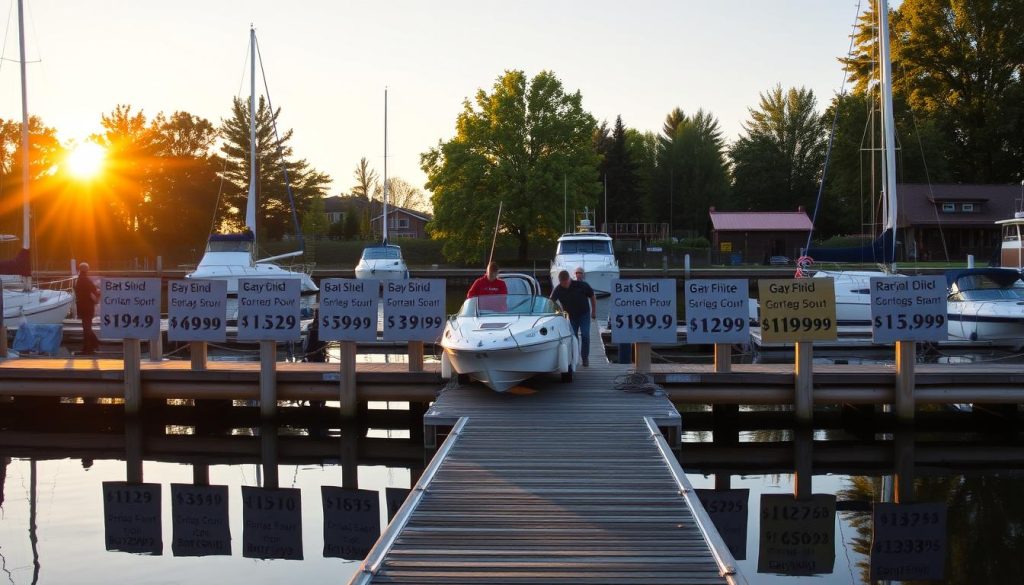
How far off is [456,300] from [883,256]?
2134 cm

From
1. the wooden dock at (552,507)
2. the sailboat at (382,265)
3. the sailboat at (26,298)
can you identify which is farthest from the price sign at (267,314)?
the sailboat at (382,265)

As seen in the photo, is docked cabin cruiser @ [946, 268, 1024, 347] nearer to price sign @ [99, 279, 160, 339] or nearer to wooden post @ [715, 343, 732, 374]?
wooden post @ [715, 343, 732, 374]

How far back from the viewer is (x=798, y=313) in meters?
14.6

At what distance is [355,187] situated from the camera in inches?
4656

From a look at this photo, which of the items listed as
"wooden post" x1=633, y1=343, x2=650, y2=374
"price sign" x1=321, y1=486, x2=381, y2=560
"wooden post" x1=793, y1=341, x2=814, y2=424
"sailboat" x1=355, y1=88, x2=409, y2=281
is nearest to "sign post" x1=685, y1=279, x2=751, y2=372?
"wooden post" x1=633, y1=343, x2=650, y2=374

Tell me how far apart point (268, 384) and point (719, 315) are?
23.5 ft

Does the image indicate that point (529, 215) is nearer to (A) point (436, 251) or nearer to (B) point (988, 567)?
(A) point (436, 251)

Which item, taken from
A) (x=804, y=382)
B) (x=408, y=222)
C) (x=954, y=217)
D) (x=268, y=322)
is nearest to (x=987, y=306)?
(x=804, y=382)

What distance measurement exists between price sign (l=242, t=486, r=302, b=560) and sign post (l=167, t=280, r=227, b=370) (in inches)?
136

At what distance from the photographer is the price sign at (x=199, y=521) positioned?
35.0 ft

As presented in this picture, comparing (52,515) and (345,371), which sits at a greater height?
(345,371)

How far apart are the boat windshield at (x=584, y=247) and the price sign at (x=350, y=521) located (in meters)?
25.1

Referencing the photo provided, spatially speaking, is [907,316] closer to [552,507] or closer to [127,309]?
[552,507]

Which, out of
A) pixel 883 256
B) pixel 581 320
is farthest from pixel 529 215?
pixel 581 320
